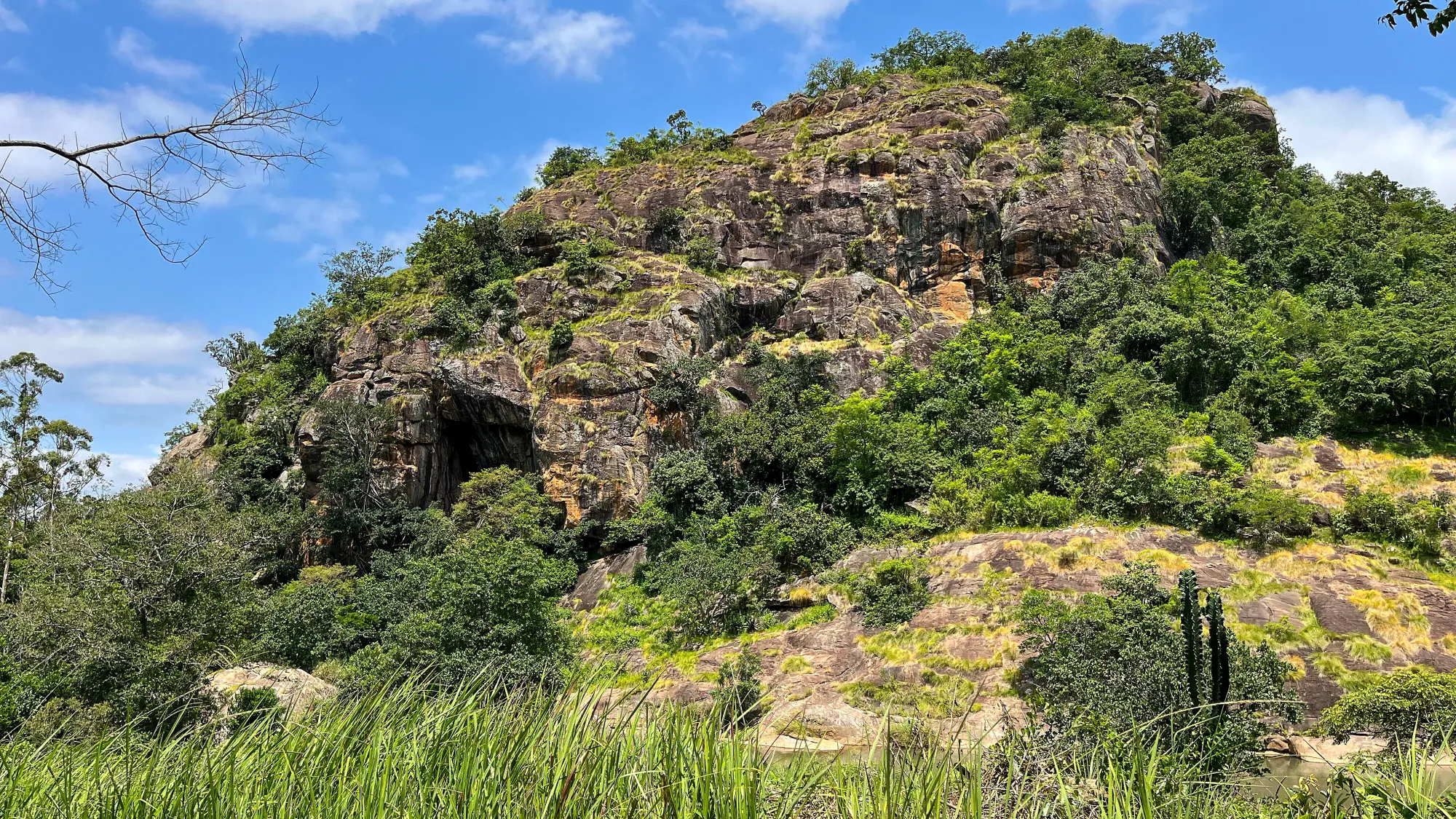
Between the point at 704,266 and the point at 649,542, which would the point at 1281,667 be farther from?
the point at 704,266

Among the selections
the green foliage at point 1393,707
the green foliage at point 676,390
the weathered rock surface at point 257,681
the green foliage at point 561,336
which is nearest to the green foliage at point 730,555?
the green foliage at point 676,390

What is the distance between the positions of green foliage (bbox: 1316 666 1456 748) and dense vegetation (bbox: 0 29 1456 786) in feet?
0.61

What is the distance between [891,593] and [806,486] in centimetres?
780

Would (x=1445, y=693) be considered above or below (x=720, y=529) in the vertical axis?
below

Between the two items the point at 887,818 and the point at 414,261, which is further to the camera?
the point at 414,261

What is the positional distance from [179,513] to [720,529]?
16.1 metres

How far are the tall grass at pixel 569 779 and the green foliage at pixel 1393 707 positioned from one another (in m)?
13.7

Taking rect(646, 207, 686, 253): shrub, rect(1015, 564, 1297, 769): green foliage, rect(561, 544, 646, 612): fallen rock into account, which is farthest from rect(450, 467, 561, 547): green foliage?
rect(1015, 564, 1297, 769): green foliage

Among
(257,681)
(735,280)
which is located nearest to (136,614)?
(257,681)

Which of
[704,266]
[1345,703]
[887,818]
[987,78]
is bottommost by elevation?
[1345,703]

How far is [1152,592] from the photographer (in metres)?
18.6

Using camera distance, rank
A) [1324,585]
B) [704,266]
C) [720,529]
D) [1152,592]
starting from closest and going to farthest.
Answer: [1152,592], [1324,585], [720,529], [704,266]

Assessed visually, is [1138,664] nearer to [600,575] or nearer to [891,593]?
[891,593]

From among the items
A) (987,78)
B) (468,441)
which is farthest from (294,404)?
(987,78)
